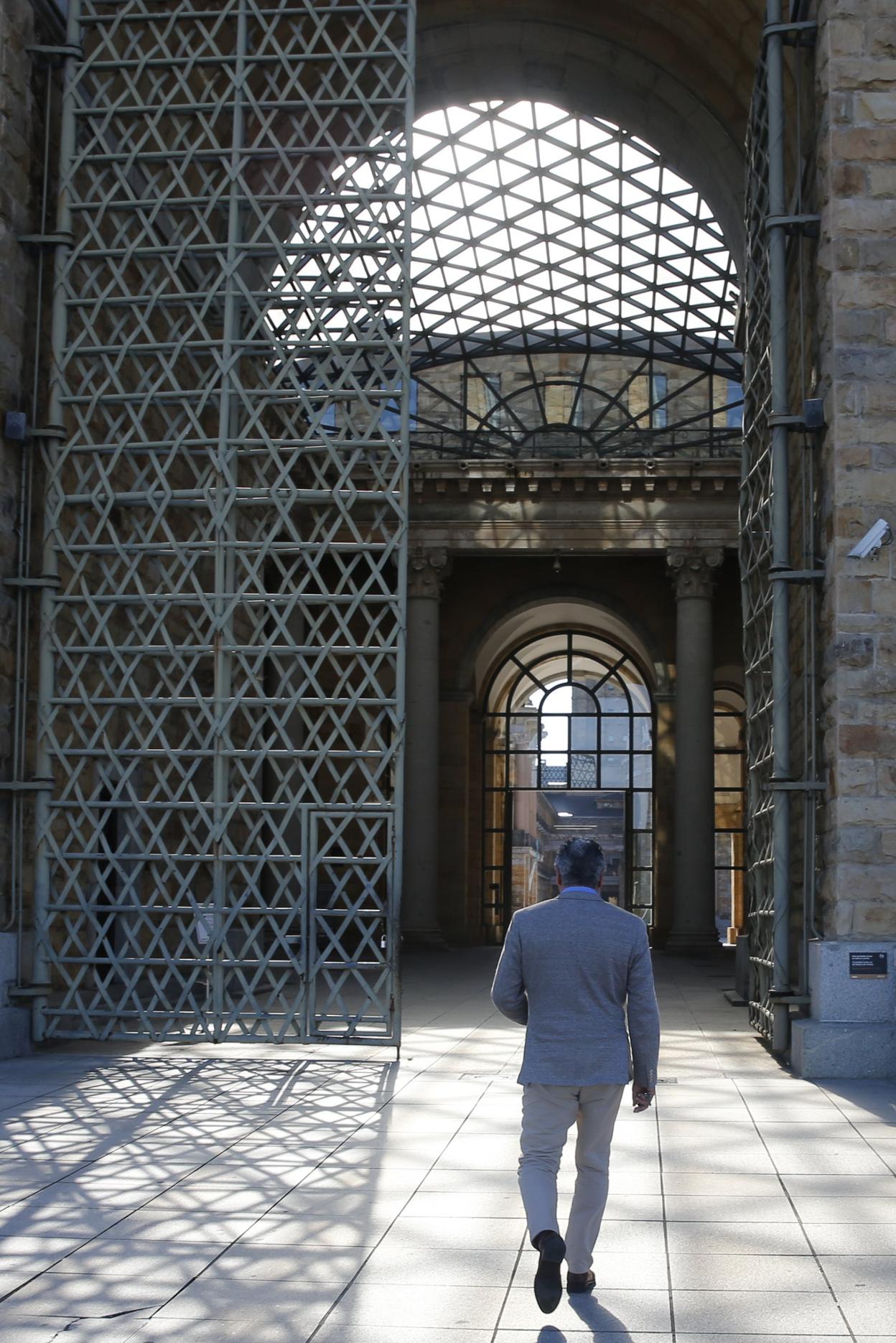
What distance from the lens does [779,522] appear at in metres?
14.0

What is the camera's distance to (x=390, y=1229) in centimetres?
711

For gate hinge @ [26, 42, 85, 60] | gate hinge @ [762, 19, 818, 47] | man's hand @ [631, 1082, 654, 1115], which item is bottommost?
man's hand @ [631, 1082, 654, 1115]

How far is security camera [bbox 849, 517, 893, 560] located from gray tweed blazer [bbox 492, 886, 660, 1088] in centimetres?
705

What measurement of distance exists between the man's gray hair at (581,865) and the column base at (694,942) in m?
25.7

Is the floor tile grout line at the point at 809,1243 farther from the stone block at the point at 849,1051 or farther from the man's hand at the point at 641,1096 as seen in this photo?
the stone block at the point at 849,1051

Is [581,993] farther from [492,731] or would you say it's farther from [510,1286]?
[492,731]

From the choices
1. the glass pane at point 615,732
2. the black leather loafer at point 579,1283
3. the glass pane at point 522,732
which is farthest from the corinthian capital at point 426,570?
the glass pane at point 615,732

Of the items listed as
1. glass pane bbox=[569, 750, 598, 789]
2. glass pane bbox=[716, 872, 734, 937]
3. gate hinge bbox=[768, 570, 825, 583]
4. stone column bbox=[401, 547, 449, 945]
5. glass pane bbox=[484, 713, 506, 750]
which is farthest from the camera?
glass pane bbox=[569, 750, 598, 789]

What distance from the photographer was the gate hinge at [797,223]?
13.6m

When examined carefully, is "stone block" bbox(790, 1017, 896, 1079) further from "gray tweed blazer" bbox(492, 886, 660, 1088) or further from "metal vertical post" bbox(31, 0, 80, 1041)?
"metal vertical post" bbox(31, 0, 80, 1041)

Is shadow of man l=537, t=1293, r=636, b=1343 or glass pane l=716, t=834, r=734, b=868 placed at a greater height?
shadow of man l=537, t=1293, r=636, b=1343

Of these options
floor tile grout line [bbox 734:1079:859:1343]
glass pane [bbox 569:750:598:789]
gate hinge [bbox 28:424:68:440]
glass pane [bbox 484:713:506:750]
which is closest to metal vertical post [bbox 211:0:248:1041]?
gate hinge [bbox 28:424:68:440]

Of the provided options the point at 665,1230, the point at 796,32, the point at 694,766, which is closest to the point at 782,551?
the point at 796,32

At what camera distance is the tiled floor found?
18.8ft
